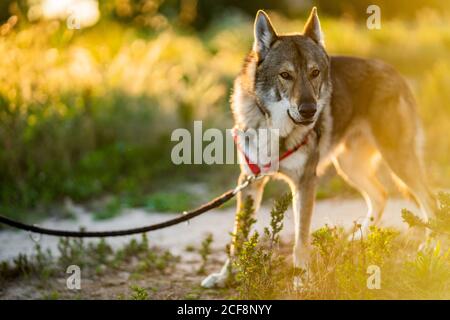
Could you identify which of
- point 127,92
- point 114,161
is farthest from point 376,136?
point 127,92

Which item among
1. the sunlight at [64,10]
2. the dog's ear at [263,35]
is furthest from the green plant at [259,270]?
the sunlight at [64,10]

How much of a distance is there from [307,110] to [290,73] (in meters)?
0.39

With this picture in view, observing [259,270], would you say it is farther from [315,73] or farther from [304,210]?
[315,73]

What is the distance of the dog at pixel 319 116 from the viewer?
5125mm

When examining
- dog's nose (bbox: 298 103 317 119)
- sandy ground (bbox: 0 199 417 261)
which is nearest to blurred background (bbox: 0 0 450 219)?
sandy ground (bbox: 0 199 417 261)

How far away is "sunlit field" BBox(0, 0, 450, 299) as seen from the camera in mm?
4707

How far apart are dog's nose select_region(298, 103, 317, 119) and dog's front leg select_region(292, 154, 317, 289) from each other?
74 centimetres

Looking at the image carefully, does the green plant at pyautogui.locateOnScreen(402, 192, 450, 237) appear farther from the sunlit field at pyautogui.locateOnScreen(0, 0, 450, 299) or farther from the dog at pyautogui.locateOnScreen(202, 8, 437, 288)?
the dog at pyautogui.locateOnScreen(202, 8, 437, 288)

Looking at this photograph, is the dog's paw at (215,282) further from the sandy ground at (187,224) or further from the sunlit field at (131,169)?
the sandy ground at (187,224)

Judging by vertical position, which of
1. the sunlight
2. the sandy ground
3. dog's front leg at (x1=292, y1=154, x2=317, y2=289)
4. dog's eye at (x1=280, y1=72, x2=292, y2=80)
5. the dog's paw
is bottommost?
the dog's paw

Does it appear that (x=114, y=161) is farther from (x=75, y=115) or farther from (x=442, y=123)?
(x=442, y=123)

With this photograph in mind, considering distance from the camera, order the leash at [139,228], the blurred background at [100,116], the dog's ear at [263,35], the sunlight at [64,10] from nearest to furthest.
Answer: the leash at [139,228], the dog's ear at [263,35], the blurred background at [100,116], the sunlight at [64,10]
